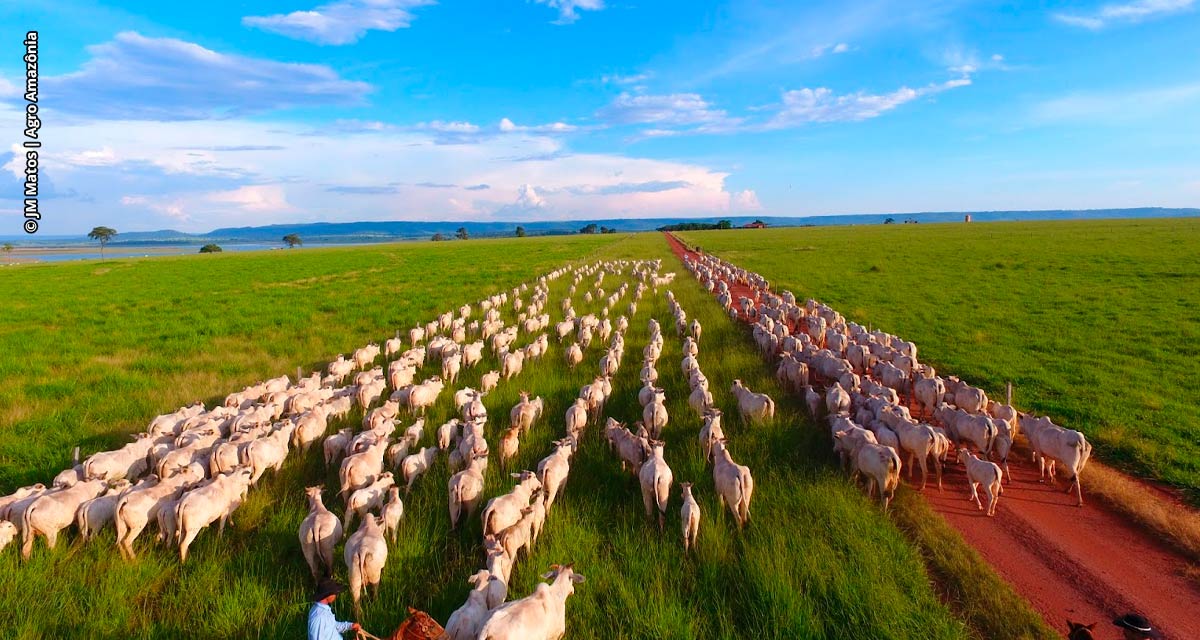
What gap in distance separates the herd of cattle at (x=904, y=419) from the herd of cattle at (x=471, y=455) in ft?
0.13

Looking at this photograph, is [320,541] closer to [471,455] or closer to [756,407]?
[471,455]

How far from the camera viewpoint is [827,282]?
38.9 meters

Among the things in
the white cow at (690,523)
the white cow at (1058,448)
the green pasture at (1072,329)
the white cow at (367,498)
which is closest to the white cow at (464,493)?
the white cow at (367,498)

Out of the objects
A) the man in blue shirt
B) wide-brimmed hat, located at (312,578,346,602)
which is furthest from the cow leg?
wide-brimmed hat, located at (312,578,346,602)

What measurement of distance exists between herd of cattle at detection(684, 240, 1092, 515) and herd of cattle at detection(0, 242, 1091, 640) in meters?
0.04

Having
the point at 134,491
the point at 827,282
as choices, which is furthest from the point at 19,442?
the point at 827,282

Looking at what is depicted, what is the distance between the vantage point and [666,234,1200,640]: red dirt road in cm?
644

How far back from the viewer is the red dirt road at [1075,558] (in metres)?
6.44

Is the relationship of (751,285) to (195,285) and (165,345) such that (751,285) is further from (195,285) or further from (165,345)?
(195,285)

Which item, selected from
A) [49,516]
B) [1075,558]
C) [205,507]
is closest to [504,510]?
[205,507]

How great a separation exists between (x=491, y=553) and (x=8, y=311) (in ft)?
134

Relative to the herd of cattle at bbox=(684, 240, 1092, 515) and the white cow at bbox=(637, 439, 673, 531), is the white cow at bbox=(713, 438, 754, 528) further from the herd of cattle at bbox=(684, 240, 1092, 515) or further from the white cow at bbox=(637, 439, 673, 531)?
the herd of cattle at bbox=(684, 240, 1092, 515)

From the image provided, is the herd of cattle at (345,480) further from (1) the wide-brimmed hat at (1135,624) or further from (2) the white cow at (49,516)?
(1) the wide-brimmed hat at (1135,624)

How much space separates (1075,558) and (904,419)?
307 centimetres
